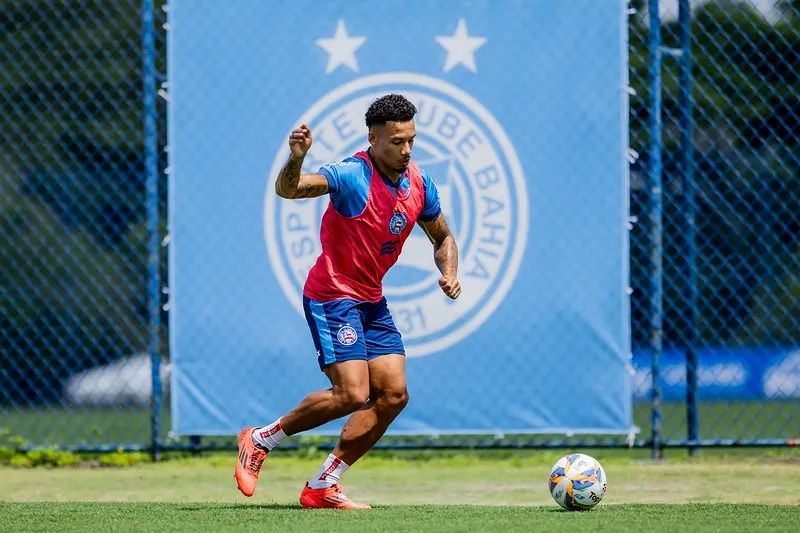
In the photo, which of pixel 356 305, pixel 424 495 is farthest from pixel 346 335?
pixel 424 495

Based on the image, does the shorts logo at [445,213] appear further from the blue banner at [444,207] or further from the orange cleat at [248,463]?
the orange cleat at [248,463]

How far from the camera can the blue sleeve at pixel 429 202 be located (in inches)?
243

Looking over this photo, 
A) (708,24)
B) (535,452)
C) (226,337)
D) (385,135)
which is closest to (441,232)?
(385,135)

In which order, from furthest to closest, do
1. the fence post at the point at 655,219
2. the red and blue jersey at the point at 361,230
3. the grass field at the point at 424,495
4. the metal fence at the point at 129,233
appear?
the metal fence at the point at 129,233 → the fence post at the point at 655,219 → the red and blue jersey at the point at 361,230 → the grass field at the point at 424,495

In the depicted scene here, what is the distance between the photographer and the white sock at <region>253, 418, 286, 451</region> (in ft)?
19.5

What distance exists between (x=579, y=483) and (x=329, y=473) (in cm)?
117

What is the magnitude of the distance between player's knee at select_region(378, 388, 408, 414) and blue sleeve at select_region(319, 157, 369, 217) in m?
0.87

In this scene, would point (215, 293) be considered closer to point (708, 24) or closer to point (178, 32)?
point (178, 32)

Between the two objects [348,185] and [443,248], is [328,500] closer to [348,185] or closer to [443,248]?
[443,248]

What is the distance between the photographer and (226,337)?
817cm

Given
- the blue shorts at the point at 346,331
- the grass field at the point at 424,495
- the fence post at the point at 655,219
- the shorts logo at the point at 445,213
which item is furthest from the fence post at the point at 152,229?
A: the fence post at the point at 655,219

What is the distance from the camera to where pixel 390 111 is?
5883 mm

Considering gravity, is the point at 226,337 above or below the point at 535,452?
above

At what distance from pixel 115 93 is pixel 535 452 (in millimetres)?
11252
